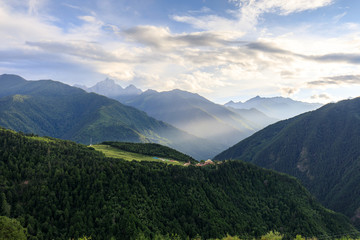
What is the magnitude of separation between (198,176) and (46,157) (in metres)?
100

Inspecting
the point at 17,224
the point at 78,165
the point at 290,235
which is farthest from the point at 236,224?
the point at 17,224

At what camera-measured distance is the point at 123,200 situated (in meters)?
127

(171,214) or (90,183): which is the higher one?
(90,183)

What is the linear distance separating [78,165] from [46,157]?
67.1 ft

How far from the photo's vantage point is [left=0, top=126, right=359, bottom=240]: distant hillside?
10912 cm

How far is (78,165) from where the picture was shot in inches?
5531

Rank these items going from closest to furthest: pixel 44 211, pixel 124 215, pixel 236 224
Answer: pixel 44 211 → pixel 124 215 → pixel 236 224

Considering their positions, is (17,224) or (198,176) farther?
(198,176)

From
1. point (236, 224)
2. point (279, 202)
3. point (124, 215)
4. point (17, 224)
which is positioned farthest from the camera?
point (279, 202)

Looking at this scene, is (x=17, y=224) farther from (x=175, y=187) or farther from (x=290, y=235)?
(x=290, y=235)

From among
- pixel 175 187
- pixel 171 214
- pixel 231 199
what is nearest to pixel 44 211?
pixel 171 214

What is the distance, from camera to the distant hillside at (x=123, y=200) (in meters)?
109

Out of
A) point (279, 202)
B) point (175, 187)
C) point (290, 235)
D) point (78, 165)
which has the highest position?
point (78, 165)

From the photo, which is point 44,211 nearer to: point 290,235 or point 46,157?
point 46,157
